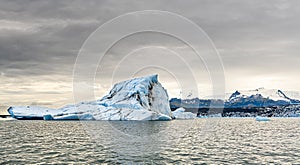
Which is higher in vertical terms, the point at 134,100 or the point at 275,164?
the point at 134,100

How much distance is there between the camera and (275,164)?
790 inches

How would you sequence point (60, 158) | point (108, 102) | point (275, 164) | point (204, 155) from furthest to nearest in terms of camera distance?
point (108, 102) < point (204, 155) < point (60, 158) < point (275, 164)

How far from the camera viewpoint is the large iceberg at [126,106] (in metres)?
92.3

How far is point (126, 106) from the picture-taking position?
94438 mm

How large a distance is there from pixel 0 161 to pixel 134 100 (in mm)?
73960

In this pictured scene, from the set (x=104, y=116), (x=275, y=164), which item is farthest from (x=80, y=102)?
(x=275, y=164)

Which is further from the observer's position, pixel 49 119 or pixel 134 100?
pixel 49 119

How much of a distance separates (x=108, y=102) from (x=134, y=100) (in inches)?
457

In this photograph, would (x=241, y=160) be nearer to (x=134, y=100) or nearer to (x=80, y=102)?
(x=134, y=100)

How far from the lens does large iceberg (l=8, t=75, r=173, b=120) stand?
92.3 metres

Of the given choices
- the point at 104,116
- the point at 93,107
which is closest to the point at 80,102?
the point at 93,107

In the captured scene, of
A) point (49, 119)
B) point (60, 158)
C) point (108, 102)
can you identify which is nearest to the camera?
point (60, 158)

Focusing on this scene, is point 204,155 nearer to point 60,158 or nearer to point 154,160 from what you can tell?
point 154,160

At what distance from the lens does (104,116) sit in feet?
305
